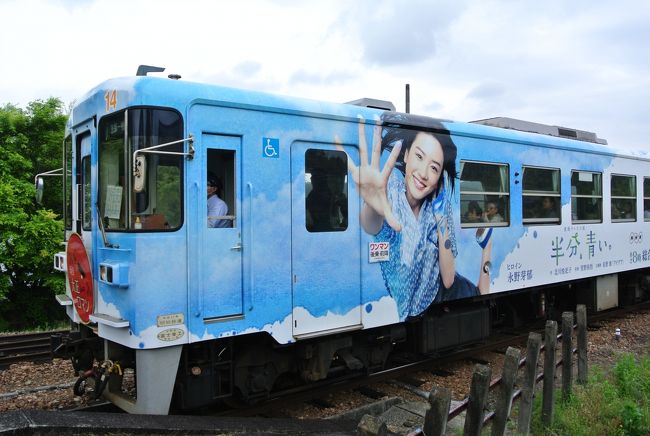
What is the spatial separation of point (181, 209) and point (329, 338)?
2036mm

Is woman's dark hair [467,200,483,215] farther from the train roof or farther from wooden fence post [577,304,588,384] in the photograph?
wooden fence post [577,304,588,384]

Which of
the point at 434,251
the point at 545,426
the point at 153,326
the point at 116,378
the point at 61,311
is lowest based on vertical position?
the point at 61,311

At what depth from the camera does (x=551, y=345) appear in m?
5.06

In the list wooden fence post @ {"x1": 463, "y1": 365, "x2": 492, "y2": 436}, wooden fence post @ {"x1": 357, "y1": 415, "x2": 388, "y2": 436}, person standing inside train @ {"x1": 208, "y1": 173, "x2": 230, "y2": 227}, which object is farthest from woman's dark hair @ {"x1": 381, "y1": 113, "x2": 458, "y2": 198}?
wooden fence post @ {"x1": 357, "y1": 415, "x2": 388, "y2": 436}

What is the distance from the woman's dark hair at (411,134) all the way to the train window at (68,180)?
3.25 meters

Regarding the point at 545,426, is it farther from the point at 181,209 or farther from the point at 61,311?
the point at 61,311

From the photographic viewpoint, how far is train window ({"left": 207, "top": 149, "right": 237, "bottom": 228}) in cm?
469

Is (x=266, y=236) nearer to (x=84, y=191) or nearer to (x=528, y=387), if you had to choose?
(x=84, y=191)

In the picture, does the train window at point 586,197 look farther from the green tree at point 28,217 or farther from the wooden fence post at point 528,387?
the green tree at point 28,217

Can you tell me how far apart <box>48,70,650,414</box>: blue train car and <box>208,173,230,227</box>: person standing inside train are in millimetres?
12

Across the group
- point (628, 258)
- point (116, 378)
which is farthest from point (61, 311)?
point (628, 258)

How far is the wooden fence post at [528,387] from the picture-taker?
15.2 ft

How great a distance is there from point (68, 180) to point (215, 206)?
84.8 inches

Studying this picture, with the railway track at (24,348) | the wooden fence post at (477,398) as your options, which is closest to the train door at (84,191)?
the railway track at (24,348)
